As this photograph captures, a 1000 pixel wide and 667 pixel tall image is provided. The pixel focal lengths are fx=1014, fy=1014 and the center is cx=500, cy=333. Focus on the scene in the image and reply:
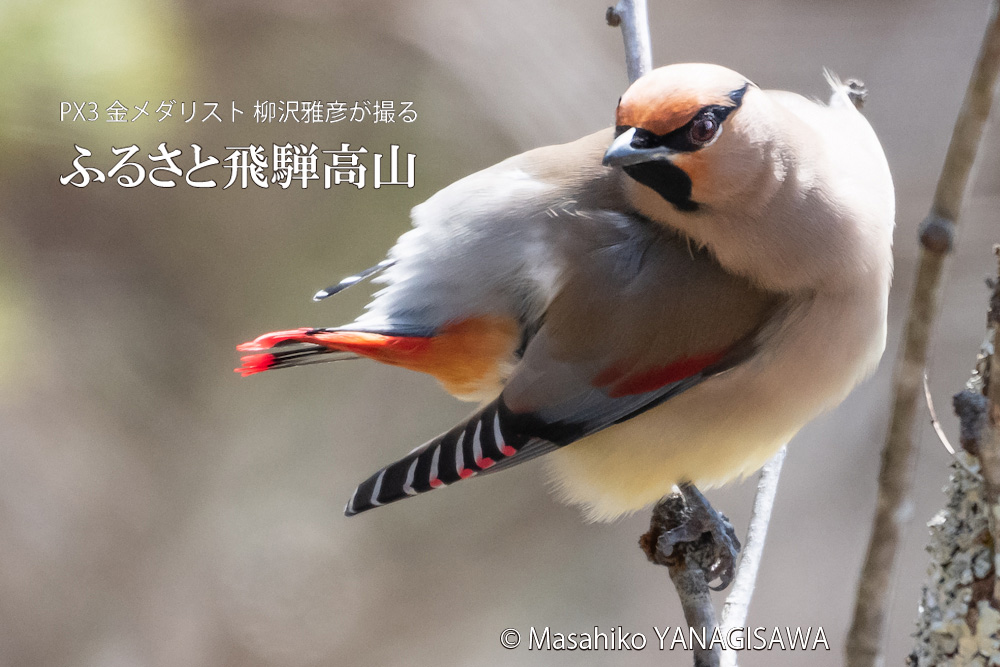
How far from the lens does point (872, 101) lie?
4.05 meters

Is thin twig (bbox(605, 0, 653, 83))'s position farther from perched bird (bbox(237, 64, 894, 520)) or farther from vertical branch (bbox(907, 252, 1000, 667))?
vertical branch (bbox(907, 252, 1000, 667))

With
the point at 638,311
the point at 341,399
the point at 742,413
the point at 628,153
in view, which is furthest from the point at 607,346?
the point at 341,399

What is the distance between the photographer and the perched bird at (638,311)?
5.73 ft

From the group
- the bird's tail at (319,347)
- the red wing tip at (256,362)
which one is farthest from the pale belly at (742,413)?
the red wing tip at (256,362)

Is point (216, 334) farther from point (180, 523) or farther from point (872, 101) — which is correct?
point (872, 101)

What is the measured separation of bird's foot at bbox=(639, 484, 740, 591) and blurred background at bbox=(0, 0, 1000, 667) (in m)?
1.84

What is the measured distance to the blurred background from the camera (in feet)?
12.4

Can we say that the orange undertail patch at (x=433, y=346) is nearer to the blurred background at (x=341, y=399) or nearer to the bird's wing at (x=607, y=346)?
the bird's wing at (x=607, y=346)

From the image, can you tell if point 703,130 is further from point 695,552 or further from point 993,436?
point 695,552

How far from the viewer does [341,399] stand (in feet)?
14.2

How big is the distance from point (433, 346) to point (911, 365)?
3.77ft

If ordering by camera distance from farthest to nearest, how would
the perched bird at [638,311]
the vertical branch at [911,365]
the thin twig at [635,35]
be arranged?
1. the thin twig at [635,35]
2. the perched bird at [638,311]
3. the vertical branch at [911,365]

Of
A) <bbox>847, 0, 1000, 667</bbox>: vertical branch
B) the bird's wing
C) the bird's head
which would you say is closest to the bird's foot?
the bird's wing

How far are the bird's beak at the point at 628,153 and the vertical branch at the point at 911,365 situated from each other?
0.59 m
